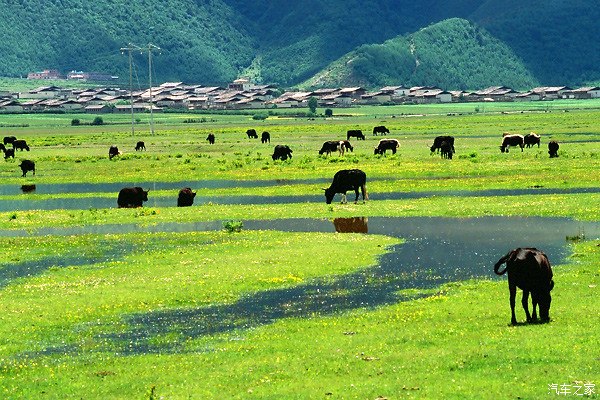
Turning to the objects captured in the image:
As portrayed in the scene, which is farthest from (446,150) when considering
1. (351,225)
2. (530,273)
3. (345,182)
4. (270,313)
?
(530,273)

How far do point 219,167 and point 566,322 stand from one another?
51.0 metres

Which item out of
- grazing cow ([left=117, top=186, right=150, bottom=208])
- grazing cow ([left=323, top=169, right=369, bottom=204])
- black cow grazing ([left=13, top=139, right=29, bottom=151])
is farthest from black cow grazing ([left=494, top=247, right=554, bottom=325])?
black cow grazing ([left=13, top=139, right=29, bottom=151])

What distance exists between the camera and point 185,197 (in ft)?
163

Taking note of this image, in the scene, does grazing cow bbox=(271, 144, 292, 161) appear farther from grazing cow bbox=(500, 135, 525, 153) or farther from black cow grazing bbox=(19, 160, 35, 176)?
black cow grazing bbox=(19, 160, 35, 176)

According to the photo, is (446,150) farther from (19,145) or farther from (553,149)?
(19,145)

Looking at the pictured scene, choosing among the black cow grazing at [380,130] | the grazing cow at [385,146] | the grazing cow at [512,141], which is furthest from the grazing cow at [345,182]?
the black cow grazing at [380,130]

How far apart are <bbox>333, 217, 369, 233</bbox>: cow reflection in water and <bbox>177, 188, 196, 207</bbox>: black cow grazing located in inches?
353

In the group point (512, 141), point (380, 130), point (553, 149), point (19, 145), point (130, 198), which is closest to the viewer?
point (130, 198)

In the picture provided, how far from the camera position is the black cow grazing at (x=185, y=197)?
163ft

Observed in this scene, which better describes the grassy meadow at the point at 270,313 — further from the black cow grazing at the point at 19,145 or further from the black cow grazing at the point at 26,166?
the black cow grazing at the point at 19,145

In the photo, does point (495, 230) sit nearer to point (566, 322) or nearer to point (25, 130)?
point (566, 322)

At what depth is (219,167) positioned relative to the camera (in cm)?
7125

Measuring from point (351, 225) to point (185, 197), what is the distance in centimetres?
1077

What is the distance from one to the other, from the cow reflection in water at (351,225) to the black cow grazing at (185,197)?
8.96 m
